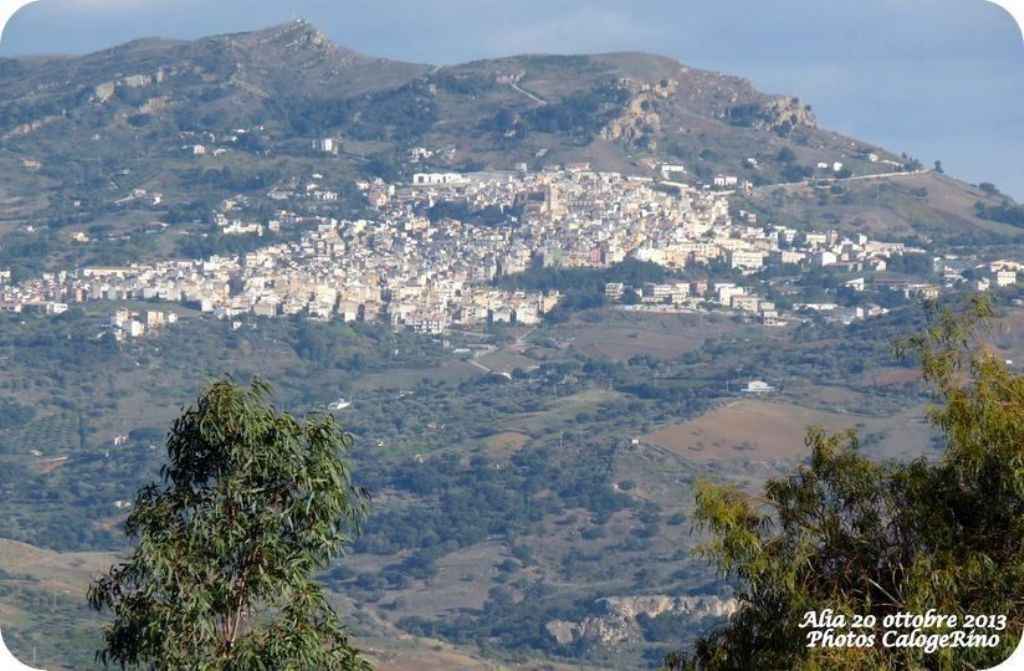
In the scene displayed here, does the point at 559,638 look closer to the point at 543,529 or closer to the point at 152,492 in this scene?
the point at 543,529

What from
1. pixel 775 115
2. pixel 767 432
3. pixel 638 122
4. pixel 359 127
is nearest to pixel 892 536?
pixel 767 432

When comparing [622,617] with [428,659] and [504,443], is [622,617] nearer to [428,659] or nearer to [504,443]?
[428,659]

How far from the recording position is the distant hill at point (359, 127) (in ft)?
493

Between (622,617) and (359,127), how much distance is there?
100 m

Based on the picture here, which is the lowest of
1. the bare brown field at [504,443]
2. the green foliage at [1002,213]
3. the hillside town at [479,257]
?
the bare brown field at [504,443]

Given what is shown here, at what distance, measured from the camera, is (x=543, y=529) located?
295ft

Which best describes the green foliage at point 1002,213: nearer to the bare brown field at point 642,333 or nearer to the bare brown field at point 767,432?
the bare brown field at point 642,333

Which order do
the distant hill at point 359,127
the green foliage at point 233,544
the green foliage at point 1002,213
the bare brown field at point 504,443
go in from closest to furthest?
the green foliage at point 233,544, the bare brown field at point 504,443, the green foliage at point 1002,213, the distant hill at point 359,127

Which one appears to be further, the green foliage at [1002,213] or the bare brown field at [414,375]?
the green foliage at [1002,213]

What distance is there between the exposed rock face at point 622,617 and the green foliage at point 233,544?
194 ft

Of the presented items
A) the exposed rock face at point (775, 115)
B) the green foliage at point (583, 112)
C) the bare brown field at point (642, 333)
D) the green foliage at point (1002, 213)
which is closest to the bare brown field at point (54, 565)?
the bare brown field at point (642, 333)

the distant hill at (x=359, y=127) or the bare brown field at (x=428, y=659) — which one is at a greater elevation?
the distant hill at (x=359, y=127)

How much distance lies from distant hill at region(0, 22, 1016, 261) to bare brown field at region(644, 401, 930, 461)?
51.5 m

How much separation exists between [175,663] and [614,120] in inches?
5705
